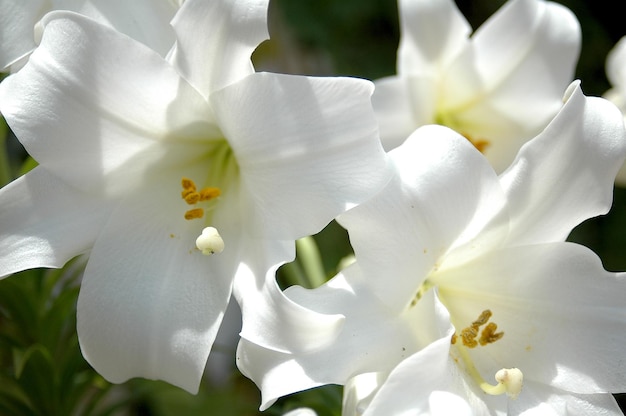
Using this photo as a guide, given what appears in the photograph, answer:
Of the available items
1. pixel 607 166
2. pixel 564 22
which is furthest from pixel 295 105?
pixel 564 22

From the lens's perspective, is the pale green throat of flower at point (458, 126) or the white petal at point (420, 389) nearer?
the white petal at point (420, 389)

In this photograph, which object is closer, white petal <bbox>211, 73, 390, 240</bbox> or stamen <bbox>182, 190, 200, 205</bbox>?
white petal <bbox>211, 73, 390, 240</bbox>

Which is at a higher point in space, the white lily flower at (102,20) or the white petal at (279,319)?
the white lily flower at (102,20)

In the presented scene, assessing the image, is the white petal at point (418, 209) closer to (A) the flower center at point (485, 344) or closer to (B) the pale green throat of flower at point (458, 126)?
(A) the flower center at point (485, 344)

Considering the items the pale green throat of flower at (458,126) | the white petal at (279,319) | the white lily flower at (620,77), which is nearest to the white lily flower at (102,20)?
the white petal at (279,319)

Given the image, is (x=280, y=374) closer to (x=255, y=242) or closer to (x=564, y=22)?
(x=255, y=242)

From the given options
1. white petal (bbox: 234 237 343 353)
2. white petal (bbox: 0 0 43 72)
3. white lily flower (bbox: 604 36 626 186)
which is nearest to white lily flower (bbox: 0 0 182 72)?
white petal (bbox: 0 0 43 72)

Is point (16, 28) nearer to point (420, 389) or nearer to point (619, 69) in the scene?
point (420, 389)

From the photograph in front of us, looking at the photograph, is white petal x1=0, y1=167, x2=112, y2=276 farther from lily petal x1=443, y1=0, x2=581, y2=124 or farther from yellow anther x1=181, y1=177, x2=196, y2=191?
lily petal x1=443, y1=0, x2=581, y2=124
